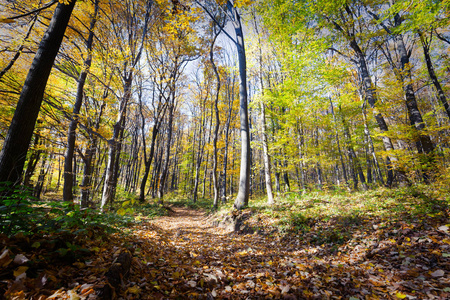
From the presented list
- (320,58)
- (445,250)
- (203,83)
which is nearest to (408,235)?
(445,250)

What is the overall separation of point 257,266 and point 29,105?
5.51 metres

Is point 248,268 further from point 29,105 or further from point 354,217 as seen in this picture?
point 29,105

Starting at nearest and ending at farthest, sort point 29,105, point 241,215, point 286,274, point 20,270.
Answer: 1. point 20,270
2. point 286,274
3. point 29,105
4. point 241,215

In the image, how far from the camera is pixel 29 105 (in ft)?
10.9

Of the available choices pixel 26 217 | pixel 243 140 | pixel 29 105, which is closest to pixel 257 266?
pixel 26 217

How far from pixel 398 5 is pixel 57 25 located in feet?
34.9

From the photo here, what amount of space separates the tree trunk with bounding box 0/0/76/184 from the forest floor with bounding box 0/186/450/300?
178cm

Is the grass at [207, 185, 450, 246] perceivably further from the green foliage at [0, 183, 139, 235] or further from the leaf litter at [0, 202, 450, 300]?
the green foliage at [0, 183, 139, 235]

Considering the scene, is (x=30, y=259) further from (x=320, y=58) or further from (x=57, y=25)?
(x=320, y=58)

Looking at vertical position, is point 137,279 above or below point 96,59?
below

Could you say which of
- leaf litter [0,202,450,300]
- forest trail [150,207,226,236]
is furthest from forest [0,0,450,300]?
forest trail [150,207,226,236]

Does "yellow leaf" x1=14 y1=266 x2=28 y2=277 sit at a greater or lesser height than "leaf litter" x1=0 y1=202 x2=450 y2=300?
greater

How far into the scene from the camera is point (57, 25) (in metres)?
3.64

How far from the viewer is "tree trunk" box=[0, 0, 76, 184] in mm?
3090
